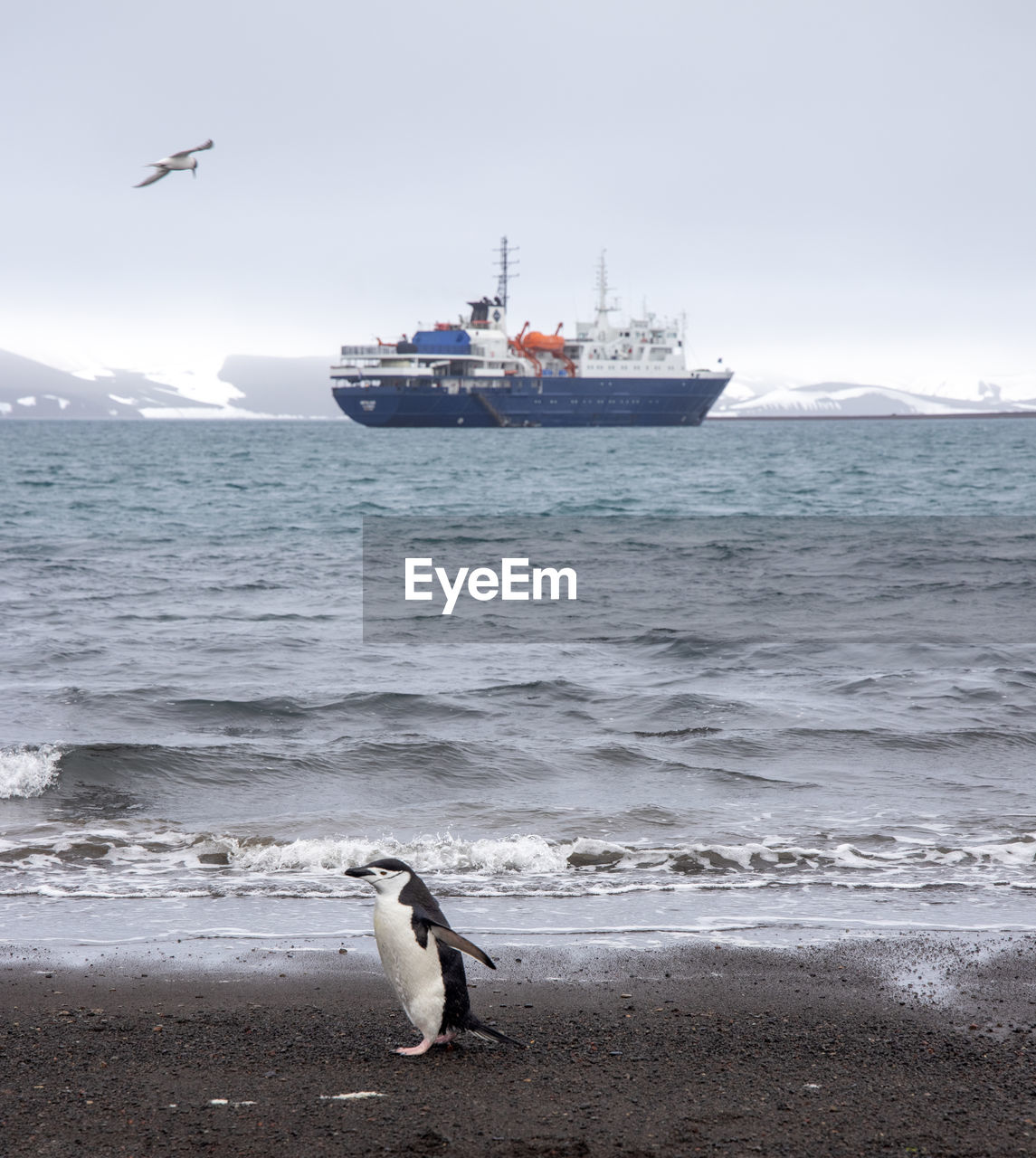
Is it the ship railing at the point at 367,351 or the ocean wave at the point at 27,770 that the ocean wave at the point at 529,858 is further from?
the ship railing at the point at 367,351

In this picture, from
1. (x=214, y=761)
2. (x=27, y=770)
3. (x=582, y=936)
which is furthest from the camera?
(x=214, y=761)

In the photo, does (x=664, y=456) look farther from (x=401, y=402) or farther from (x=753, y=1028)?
(x=753, y=1028)

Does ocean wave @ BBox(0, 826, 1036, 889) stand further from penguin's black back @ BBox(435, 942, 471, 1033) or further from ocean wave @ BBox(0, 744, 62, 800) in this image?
penguin's black back @ BBox(435, 942, 471, 1033)

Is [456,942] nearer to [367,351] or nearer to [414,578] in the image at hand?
[414,578]

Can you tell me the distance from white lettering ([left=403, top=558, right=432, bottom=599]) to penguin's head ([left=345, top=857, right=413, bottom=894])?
1390cm

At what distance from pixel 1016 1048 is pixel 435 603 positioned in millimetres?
14039

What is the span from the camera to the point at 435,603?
17.6 metres

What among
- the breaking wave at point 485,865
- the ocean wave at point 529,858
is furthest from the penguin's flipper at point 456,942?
the ocean wave at point 529,858

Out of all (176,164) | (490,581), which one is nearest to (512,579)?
(490,581)

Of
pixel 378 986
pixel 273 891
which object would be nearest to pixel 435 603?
pixel 273 891

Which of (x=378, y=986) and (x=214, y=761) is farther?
(x=214, y=761)

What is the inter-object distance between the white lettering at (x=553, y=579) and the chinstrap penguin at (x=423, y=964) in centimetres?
1450

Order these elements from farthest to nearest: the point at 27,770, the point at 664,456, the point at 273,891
A: the point at 664,456, the point at 27,770, the point at 273,891

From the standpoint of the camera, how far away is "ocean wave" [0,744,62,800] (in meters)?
7.98
